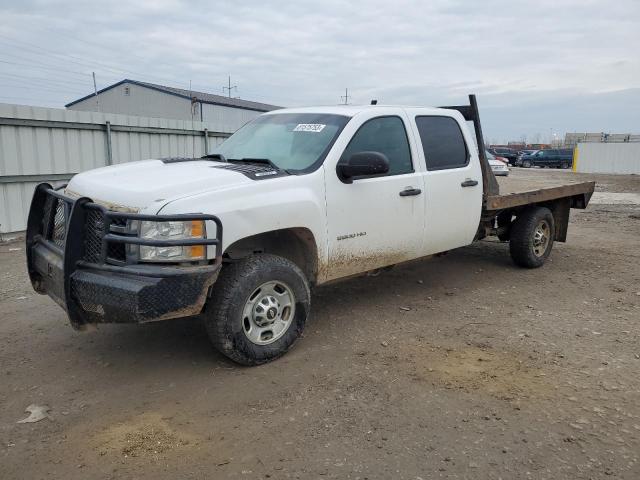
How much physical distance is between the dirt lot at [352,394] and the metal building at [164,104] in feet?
101

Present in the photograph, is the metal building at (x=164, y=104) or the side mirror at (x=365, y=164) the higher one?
the metal building at (x=164, y=104)

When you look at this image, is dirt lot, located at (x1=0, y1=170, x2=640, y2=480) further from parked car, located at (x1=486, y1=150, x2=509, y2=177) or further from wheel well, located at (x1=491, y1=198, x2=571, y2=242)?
parked car, located at (x1=486, y1=150, x2=509, y2=177)

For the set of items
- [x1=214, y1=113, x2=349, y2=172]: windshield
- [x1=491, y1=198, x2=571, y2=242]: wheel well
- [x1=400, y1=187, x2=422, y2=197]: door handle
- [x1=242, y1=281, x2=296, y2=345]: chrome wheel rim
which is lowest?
[x1=242, y1=281, x2=296, y2=345]: chrome wheel rim

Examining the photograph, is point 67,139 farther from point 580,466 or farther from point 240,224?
point 580,466

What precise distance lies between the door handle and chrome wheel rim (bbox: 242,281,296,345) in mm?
1485

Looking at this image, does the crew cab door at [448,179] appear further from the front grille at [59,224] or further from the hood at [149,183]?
the front grille at [59,224]

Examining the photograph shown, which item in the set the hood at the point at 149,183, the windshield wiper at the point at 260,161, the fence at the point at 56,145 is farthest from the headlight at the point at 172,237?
the fence at the point at 56,145

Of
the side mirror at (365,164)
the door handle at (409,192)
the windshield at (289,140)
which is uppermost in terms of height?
the windshield at (289,140)

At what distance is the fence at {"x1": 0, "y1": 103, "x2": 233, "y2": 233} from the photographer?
8.89 meters

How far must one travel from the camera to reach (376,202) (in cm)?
462

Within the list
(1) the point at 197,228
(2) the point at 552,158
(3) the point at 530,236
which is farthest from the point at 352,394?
(2) the point at 552,158

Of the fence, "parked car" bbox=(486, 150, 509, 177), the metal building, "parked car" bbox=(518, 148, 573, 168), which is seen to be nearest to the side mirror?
"parked car" bbox=(486, 150, 509, 177)

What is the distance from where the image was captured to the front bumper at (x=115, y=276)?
3.32 meters

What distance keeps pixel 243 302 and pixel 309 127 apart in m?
1.79
